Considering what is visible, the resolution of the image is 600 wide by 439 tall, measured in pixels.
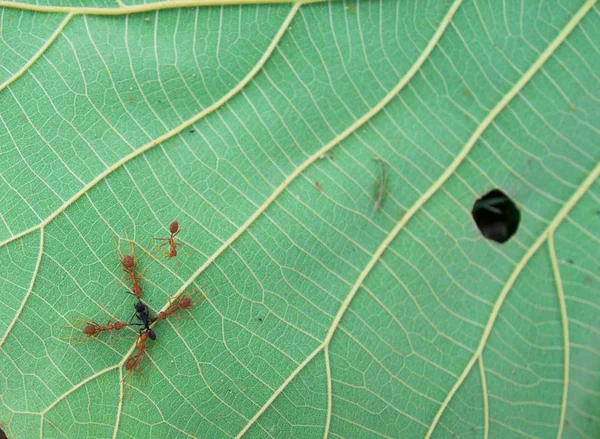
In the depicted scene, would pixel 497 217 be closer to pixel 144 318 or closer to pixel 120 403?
pixel 144 318

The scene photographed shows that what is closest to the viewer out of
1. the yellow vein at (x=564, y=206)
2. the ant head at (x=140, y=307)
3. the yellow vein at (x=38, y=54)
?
the yellow vein at (x=564, y=206)

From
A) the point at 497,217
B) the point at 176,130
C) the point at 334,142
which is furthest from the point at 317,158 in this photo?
the point at 497,217

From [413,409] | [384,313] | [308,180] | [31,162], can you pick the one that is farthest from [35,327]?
[413,409]

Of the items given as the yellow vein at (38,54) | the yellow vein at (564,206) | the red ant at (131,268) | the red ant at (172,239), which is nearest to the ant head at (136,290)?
the red ant at (131,268)

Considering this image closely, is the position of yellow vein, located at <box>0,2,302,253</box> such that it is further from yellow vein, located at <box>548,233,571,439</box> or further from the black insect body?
yellow vein, located at <box>548,233,571,439</box>

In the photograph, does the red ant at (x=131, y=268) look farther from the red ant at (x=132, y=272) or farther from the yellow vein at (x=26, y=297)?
the yellow vein at (x=26, y=297)

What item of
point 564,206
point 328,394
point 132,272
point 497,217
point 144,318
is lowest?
point 144,318
